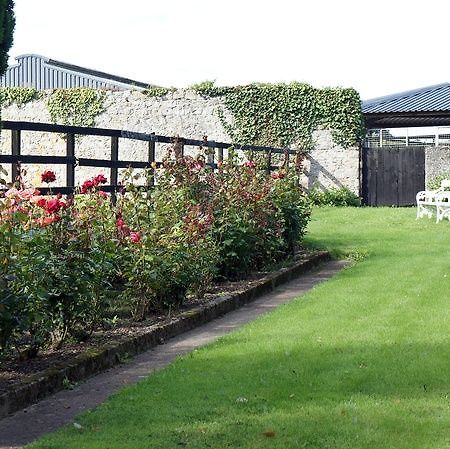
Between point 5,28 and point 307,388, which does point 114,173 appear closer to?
point 5,28

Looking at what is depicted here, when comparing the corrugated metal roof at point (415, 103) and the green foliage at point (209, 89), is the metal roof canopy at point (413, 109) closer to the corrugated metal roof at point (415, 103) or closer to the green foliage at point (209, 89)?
the corrugated metal roof at point (415, 103)

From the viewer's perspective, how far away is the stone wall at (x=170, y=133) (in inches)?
1049

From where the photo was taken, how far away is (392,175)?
27062 millimetres

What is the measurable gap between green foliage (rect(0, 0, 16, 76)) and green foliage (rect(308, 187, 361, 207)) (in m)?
18.9

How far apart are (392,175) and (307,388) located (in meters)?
22.0

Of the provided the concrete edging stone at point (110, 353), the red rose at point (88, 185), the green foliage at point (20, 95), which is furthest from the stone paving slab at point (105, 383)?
the green foliage at point (20, 95)

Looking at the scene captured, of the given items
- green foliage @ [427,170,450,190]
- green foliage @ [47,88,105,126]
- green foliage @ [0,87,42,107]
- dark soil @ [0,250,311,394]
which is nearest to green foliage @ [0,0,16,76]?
dark soil @ [0,250,311,394]

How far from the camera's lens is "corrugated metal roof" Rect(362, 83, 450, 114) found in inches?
1113

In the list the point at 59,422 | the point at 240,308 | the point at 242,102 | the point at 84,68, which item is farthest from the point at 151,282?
the point at 84,68

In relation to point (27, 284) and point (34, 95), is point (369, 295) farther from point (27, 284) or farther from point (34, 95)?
point (34, 95)

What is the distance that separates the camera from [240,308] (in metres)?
9.30

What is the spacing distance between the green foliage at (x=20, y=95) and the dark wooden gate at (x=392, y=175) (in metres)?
10.1

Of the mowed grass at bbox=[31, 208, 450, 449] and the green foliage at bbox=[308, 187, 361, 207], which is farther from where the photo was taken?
the green foliage at bbox=[308, 187, 361, 207]

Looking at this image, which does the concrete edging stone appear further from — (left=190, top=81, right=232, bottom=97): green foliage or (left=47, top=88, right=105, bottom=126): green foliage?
(left=47, top=88, right=105, bottom=126): green foliage
